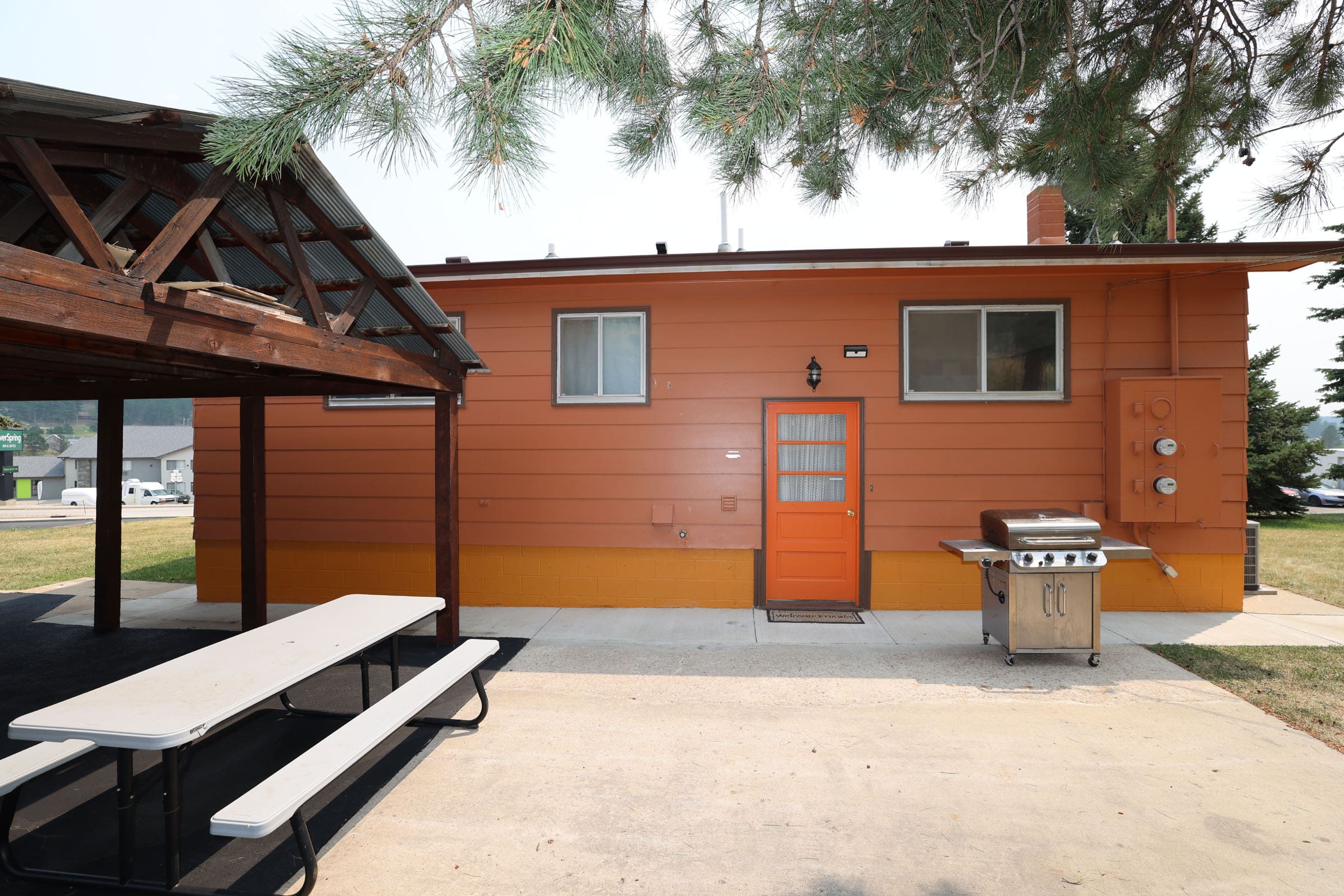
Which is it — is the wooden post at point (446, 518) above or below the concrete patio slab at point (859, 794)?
above

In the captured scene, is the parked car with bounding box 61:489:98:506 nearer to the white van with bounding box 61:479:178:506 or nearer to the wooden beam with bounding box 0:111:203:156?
the white van with bounding box 61:479:178:506

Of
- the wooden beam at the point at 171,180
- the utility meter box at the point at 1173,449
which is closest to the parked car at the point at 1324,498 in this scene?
the utility meter box at the point at 1173,449

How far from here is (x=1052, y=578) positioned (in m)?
4.43

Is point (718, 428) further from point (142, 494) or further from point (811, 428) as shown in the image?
point (142, 494)

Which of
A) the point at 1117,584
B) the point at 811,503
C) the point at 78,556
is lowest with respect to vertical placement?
the point at 78,556

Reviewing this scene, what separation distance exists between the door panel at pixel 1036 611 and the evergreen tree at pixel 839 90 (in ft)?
7.93

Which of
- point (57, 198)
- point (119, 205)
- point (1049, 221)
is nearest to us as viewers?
point (57, 198)

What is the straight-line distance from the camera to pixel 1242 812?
8.73 feet

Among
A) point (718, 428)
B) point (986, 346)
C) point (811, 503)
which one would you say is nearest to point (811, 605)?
point (811, 503)

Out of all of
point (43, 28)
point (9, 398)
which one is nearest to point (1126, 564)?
point (43, 28)

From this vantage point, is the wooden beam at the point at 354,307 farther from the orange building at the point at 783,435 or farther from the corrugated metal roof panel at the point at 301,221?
the orange building at the point at 783,435

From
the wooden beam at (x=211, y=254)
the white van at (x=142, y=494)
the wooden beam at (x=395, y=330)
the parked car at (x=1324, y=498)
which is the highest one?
the wooden beam at (x=211, y=254)

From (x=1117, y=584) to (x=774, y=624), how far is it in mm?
3386

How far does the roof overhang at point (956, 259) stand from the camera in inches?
209
